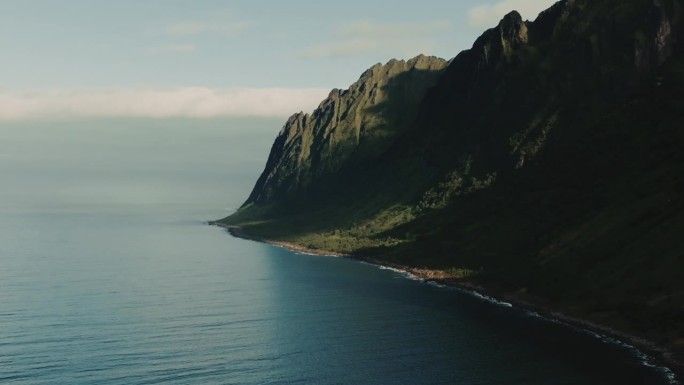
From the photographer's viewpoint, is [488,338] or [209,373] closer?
[209,373]

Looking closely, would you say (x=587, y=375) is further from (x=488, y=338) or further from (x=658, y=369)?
(x=488, y=338)

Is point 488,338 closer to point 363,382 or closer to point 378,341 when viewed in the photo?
point 378,341

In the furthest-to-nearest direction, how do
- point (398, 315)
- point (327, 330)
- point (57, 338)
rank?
point (398, 315) → point (327, 330) → point (57, 338)

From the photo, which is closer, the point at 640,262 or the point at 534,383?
the point at 534,383

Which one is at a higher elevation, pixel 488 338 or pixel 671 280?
pixel 671 280

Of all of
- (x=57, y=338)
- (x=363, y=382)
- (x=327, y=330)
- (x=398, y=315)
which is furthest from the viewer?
(x=398, y=315)

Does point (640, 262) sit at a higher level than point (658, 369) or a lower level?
higher

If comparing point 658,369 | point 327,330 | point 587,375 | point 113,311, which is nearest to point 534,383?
point 587,375

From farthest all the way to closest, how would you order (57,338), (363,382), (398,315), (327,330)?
(398,315), (327,330), (57,338), (363,382)

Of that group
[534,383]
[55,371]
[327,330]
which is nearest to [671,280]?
[534,383]
